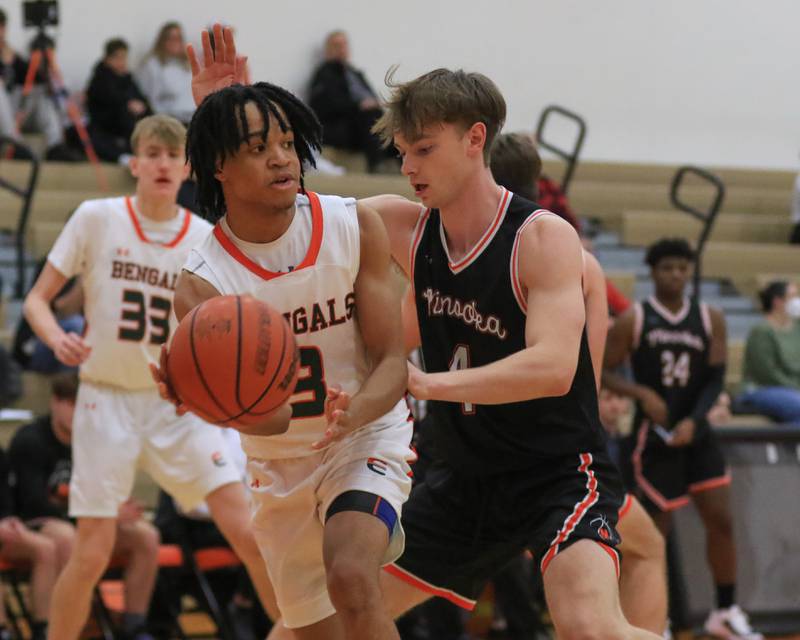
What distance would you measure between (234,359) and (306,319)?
1.72 feet

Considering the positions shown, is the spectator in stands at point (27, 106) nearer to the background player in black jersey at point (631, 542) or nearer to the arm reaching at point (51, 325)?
the arm reaching at point (51, 325)

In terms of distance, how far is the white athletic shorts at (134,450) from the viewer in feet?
20.0

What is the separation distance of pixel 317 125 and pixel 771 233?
9491 millimetres

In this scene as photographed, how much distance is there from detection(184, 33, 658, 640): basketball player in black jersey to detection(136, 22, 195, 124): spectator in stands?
23.3ft

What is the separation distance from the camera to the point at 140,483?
833 centimetres

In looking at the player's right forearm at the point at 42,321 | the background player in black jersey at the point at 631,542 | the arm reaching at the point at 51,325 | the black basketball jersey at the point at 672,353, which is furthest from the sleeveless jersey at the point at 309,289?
the black basketball jersey at the point at 672,353

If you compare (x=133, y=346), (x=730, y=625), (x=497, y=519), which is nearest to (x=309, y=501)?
(x=497, y=519)

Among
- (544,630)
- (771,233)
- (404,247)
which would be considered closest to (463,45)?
(771,233)

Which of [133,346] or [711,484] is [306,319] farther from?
[711,484]

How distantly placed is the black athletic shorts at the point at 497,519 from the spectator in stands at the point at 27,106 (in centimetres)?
696

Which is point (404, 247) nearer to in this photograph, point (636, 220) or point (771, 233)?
point (636, 220)

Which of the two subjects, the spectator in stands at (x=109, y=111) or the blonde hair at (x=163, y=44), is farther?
the blonde hair at (x=163, y=44)

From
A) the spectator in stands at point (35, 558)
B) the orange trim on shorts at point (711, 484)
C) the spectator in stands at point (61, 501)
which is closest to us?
the spectator in stands at point (35, 558)

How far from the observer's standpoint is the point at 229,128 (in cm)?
398
